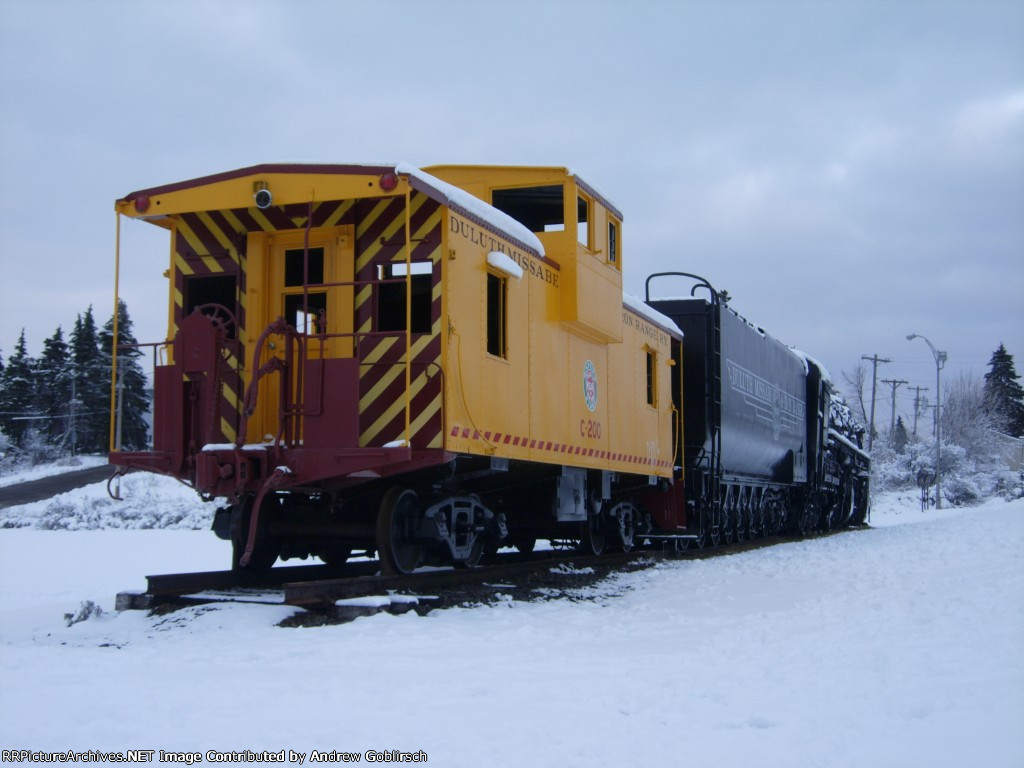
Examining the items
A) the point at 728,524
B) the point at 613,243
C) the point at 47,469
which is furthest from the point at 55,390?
the point at 613,243

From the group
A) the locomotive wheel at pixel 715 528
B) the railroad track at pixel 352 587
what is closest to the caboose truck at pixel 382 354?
the railroad track at pixel 352 587

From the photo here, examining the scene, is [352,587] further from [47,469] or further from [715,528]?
[47,469]

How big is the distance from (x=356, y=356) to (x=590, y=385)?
402 cm

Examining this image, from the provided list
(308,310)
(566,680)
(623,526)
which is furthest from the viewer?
(623,526)

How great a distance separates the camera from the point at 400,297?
9.05m

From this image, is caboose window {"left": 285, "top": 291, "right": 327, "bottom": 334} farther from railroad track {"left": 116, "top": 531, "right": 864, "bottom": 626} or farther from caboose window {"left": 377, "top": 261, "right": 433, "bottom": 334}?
railroad track {"left": 116, "top": 531, "right": 864, "bottom": 626}

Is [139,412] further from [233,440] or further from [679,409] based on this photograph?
[233,440]

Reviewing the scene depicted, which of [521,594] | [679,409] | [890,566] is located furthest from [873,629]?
[679,409]

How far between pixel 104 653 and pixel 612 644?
3.28 metres

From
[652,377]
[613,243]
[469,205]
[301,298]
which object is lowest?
[652,377]

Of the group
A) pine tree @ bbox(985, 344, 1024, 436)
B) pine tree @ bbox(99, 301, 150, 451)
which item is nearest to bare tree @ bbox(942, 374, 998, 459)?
pine tree @ bbox(985, 344, 1024, 436)

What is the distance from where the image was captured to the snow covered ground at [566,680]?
4.35 meters

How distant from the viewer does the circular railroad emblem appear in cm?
1190

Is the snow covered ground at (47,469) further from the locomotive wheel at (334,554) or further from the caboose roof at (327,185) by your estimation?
the caboose roof at (327,185)
